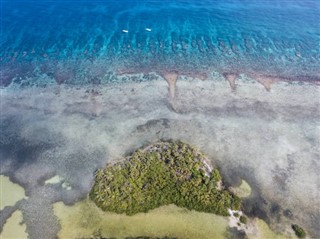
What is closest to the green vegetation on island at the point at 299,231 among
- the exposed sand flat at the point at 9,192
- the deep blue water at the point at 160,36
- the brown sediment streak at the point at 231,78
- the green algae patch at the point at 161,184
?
the green algae patch at the point at 161,184

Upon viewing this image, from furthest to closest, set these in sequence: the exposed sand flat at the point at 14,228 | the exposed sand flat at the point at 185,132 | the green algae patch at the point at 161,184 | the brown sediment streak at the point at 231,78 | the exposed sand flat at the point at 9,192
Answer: the brown sediment streak at the point at 231,78
the exposed sand flat at the point at 185,132
the exposed sand flat at the point at 9,192
the green algae patch at the point at 161,184
the exposed sand flat at the point at 14,228

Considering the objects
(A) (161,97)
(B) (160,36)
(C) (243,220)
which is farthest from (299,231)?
(B) (160,36)

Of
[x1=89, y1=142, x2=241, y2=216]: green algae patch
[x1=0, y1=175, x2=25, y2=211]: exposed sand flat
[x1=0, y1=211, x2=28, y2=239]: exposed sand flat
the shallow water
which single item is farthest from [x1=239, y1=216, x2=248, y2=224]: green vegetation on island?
[x1=0, y1=175, x2=25, y2=211]: exposed sand flat

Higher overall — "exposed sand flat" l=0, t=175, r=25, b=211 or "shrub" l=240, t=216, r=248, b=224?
"shrub" l=240, t=216, r=248, b=224

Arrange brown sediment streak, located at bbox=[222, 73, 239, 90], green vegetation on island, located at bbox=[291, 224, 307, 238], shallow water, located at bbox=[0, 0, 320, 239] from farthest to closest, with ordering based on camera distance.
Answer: brown sediment streak, located at bbox=[222, 73, 239, 90]
shallow water, located at bbox=[0, 0, 320, 239]
green vegetation on island, located at bbox=[291, 224, 307, 238]

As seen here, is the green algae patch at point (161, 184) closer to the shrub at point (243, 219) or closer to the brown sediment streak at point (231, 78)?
the shrub at point (243, 219)

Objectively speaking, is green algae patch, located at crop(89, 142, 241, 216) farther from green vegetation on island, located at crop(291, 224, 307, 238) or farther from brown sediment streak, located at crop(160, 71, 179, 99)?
brown sediment streak, located at crop(160, 71, 179, 99)

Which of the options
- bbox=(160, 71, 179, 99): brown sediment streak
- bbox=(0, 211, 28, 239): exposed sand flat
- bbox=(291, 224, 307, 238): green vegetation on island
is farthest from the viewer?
bbox=(160, 71, 179, 99): brown sediment streak
